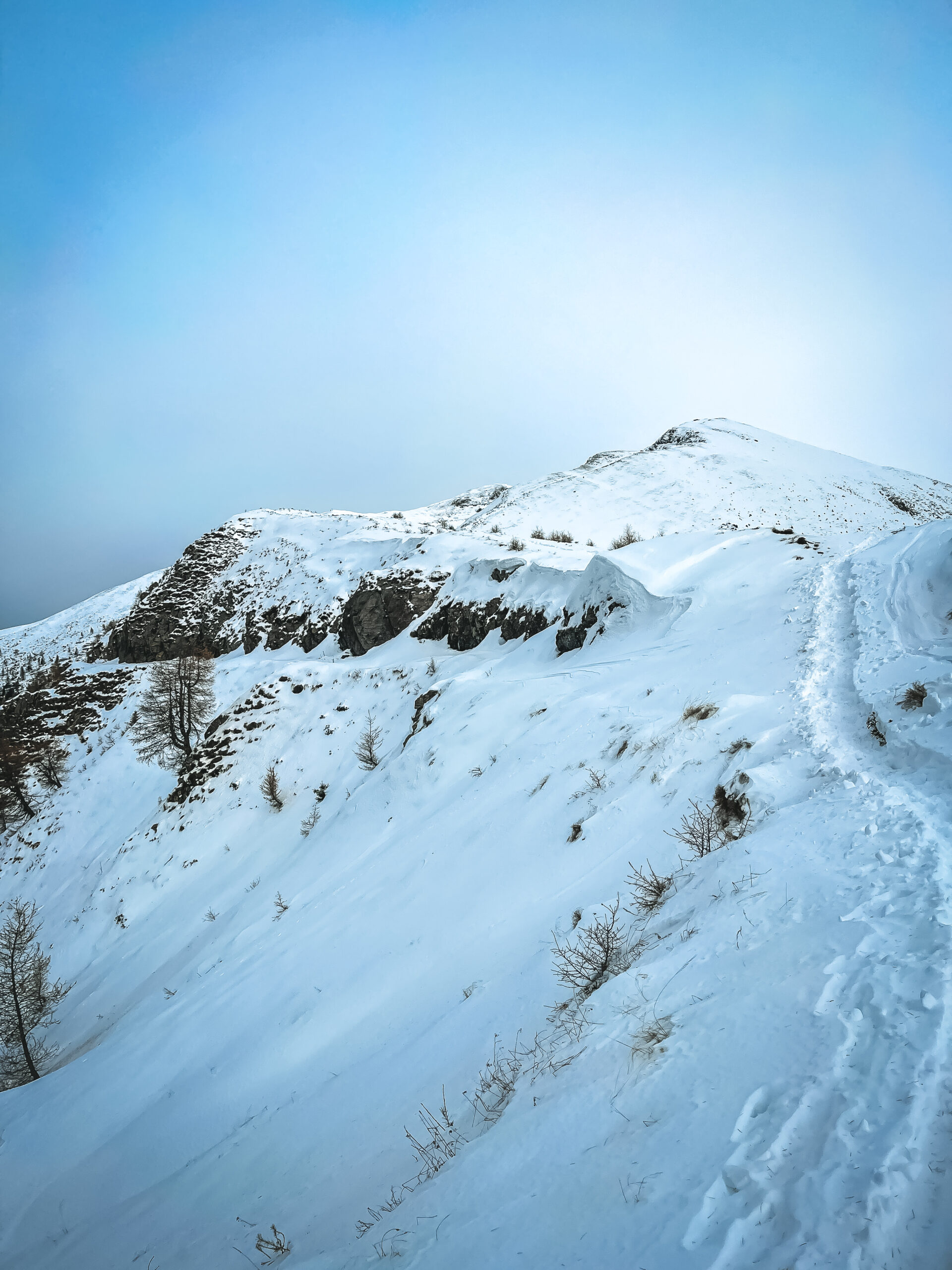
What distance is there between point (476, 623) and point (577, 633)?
627 cm

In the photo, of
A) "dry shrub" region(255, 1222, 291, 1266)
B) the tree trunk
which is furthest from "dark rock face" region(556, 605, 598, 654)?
the tree trunk

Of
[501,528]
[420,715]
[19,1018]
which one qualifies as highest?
[501,528]

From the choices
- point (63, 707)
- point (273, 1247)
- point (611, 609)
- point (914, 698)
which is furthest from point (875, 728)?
point (63, 707)

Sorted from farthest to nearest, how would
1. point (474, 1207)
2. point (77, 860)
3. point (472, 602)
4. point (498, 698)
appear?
point (472, 602) < point (77, 860) < point (498, 698) < point (474, 1207)

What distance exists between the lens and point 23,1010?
45.6ft

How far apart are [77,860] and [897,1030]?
2588 cm

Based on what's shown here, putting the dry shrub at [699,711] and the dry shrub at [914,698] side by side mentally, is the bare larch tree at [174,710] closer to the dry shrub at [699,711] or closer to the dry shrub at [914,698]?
the dry shrub at [699,711]

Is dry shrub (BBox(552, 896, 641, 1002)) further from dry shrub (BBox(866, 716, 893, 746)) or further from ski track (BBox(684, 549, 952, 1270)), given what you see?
dry shrub (BBox(866, 716, 893, 746))

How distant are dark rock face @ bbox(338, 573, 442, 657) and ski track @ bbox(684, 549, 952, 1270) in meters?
22.0

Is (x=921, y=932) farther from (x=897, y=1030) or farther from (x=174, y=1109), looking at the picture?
(x=174, y=1109)

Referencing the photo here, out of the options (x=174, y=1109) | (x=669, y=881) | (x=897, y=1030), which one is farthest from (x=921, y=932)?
(x=174, y=1109)

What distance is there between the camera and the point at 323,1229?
3.96 metres

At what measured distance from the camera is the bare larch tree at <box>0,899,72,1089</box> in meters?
13.0

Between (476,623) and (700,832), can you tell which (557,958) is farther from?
(476,623)
